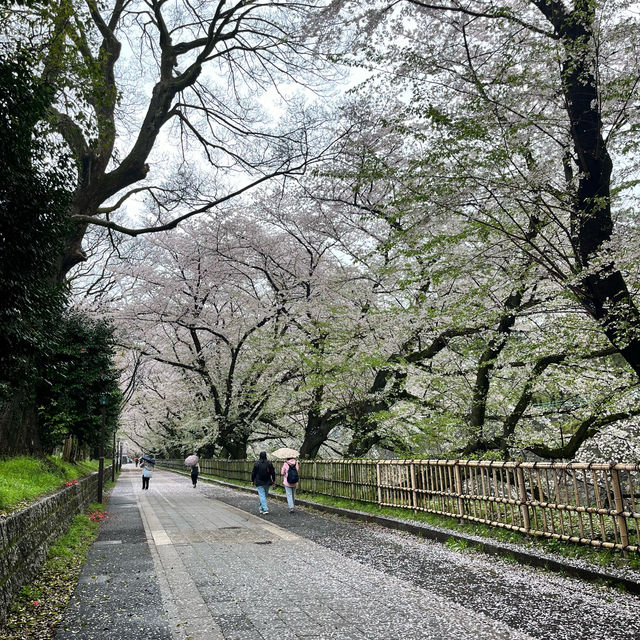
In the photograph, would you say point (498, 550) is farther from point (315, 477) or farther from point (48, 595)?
point (315, 477)

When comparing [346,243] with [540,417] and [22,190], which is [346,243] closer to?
[540,417]

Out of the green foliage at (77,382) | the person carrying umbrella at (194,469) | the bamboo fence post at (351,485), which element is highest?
the green foliage at (77,382)

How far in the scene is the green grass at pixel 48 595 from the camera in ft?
13.9

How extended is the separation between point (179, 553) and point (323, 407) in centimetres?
971

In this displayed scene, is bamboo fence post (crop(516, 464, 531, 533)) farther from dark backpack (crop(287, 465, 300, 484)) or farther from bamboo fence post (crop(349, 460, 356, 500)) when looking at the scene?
dark backpack (crop(287, 465, 300, 484))

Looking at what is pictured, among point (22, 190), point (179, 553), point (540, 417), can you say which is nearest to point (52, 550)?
point (179, 553)

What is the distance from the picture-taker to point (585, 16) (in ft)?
19.2

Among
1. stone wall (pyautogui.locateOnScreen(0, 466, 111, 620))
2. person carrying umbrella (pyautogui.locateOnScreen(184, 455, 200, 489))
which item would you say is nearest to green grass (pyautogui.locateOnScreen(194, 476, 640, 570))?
stone wall (pyautogui.locateOnScreen(0, 466, 111, 620))

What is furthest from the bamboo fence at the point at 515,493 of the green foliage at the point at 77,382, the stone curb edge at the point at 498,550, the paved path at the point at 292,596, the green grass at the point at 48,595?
the green foliage at the point at 77,382

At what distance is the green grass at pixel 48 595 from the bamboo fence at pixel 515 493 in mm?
5646

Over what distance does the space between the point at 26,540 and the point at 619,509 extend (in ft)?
22.0

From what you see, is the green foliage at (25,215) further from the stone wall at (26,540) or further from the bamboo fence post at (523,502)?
the bamboo fence post at (523,502)

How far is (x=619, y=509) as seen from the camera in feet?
17.9

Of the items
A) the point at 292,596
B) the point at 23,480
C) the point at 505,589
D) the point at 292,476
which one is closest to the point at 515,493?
the point at 505,589
